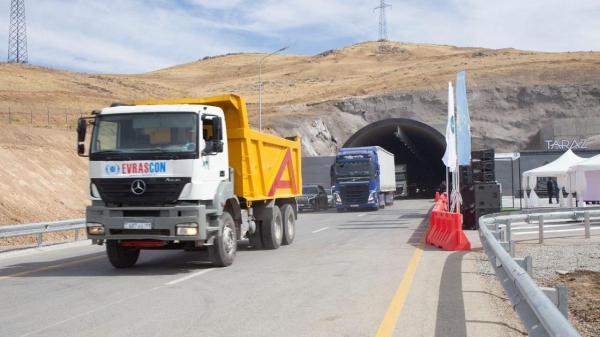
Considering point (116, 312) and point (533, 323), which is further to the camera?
point (116, 312)

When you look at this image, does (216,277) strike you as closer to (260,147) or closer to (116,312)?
(116,312)

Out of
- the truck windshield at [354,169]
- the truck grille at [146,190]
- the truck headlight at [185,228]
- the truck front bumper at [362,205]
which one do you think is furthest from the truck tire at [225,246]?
the truck windshield at [354,169]

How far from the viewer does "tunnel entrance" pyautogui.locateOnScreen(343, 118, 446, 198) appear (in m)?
55.1

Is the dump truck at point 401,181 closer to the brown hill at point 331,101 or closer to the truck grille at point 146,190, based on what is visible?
the brown hill at point 331,101

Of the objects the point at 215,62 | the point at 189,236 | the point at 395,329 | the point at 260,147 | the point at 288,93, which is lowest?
the point at 395,329

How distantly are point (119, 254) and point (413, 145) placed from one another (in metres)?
55.6

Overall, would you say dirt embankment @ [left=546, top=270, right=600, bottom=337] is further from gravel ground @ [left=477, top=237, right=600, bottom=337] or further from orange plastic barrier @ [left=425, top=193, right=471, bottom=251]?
orange plastic barrier @ [left=425, top=193, right=471, bottom=251]

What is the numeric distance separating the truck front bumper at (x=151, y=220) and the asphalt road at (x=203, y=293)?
2.39 ft

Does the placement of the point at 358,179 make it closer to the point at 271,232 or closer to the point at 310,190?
the point at 310,190

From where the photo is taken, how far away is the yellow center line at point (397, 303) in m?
7.06

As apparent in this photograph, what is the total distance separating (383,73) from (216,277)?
113m

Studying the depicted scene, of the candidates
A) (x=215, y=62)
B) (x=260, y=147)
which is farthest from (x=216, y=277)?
(x=215, y=62)

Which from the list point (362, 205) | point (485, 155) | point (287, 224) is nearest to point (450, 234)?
point (287, 224)

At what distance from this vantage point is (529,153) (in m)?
53.2
